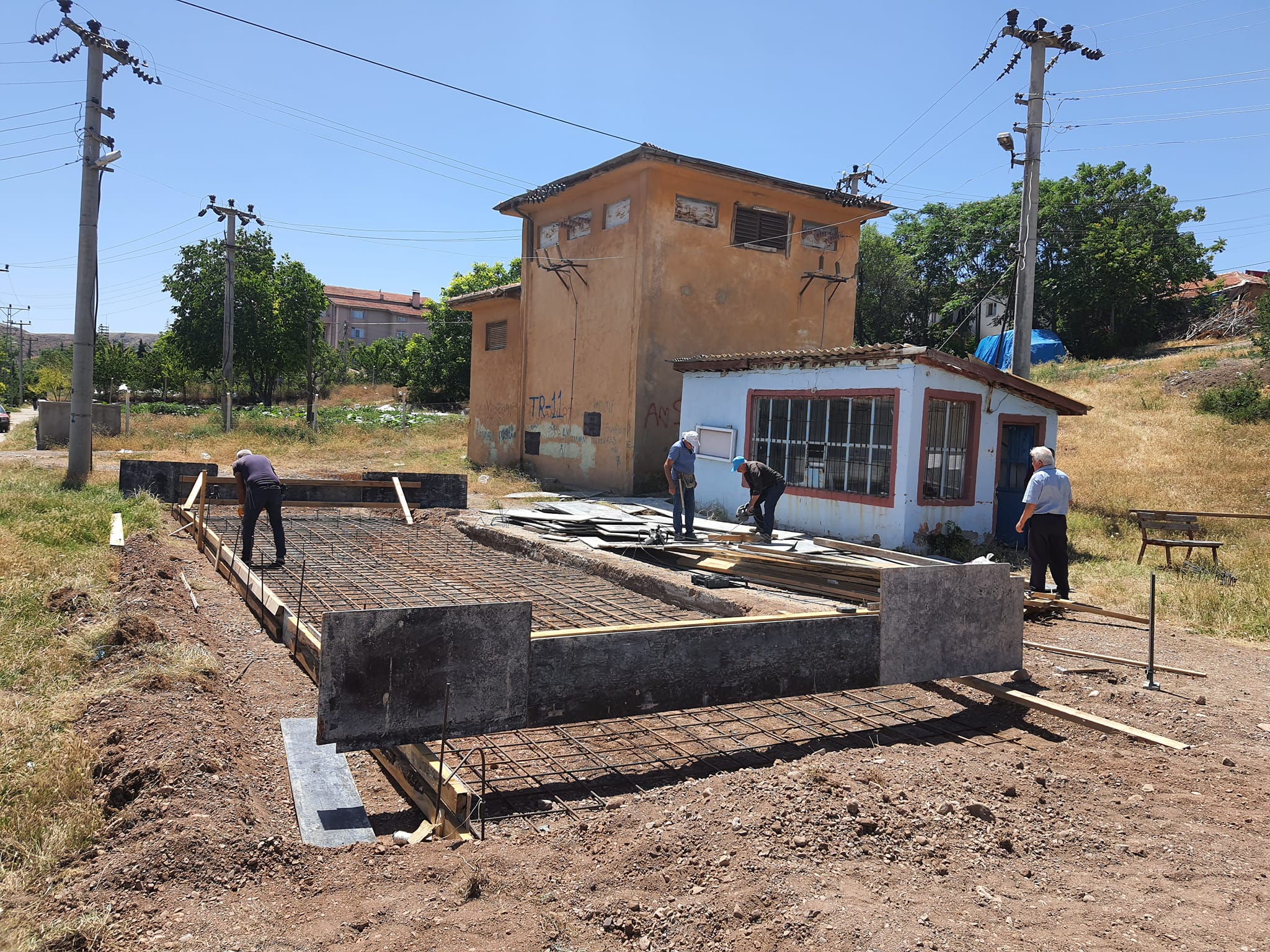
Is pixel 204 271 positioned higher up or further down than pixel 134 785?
higher up

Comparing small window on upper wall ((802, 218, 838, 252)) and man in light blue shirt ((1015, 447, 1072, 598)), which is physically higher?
small window on upper wall ((802, 218, 838, 252))

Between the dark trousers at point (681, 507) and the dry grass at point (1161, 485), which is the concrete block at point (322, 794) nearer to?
the dark trousers at point (681, 507)

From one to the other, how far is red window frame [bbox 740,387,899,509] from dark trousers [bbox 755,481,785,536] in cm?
53

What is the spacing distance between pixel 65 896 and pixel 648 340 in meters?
15.9

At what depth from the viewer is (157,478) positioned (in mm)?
14148

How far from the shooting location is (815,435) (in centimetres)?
1358

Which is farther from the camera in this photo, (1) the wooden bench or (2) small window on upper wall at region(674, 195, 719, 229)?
(2) small window on upper wall at region(674, 195, 719, 229)

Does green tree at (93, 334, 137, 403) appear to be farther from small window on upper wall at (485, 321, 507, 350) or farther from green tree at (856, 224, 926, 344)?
green tree at (856, 224, 926, 344)

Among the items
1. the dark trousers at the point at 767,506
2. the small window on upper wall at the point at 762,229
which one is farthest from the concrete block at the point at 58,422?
the dark trousers at the point at 767,506

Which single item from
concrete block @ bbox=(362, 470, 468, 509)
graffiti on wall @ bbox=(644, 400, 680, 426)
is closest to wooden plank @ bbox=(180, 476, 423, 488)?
concrete block @ bbox=(362, 470, 468, 509)

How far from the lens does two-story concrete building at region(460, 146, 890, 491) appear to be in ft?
59.7

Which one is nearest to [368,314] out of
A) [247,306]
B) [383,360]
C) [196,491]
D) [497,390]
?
[383,360]

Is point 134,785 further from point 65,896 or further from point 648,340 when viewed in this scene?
point 648,340

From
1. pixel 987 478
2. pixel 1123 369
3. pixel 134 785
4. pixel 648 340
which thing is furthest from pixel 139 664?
pixel 1123 369
